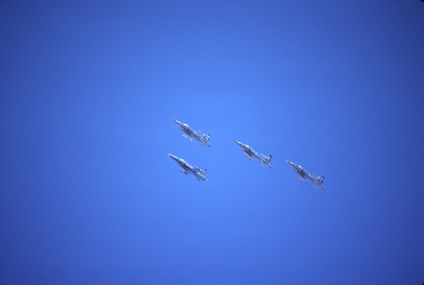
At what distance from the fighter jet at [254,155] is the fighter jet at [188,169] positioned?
30.8 inches

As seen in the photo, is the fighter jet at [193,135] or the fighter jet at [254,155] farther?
the fighter jet at [254,155]

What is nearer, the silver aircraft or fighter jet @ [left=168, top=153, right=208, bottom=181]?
fighter jet @ [left=168, top=153, right=208, bottom=181]

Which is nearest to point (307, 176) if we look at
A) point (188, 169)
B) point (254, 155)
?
point (254, 155)

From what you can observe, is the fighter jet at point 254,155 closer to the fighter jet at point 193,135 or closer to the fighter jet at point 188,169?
the fighter jet at point 193,135

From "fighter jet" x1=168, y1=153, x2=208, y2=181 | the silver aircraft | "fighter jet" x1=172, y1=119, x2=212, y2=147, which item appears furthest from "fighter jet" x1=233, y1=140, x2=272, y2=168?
"fighter jet" x1=168, y1=153, x2=208, y2=181

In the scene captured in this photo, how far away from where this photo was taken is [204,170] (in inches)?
203

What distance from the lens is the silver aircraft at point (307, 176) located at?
5.16m

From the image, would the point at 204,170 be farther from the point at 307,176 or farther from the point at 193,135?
the point at 307,176

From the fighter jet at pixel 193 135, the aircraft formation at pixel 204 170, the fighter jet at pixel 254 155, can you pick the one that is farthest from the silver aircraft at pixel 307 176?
the fighter jet at pixel 193 135

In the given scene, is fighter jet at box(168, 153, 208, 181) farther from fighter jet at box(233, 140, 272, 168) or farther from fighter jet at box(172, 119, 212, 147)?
fighter jet at box(233, 140, 272, 168)

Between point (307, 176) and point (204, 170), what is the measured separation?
5.82ft

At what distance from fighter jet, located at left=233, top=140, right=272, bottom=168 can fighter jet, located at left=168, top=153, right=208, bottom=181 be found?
2.56 feet

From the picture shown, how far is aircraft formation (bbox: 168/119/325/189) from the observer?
5.02m

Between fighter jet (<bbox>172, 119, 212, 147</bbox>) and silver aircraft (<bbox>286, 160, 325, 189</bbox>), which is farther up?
silver aircraft (<bbox>286, 160, 325, 189</bbox>)
